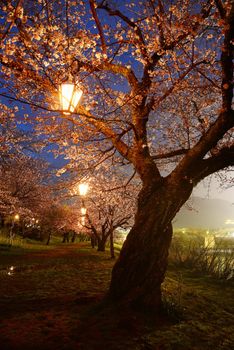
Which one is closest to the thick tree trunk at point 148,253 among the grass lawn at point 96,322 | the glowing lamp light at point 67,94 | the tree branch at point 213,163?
the grass lawn at point 96,322

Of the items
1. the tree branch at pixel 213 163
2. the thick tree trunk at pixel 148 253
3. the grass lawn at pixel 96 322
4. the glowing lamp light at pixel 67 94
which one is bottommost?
the grass lawn at pixel 96 322

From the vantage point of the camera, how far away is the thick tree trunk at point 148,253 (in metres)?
7.49

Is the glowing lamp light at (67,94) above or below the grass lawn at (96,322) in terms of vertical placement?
above

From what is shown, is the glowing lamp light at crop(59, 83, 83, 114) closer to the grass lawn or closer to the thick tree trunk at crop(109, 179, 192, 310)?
the thick tree trunk at crop(109, 179, 192, 310)

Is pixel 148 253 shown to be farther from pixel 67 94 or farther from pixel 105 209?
pixel 105 209

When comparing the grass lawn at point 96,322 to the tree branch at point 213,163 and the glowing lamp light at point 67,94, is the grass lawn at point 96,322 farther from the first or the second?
the glowing lamp light at point 67,94

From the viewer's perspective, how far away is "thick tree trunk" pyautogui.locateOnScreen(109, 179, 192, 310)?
24.6 feet

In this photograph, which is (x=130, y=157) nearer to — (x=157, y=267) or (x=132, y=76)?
(x=132, y=76)

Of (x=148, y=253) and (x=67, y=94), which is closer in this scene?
(x=67, y=94)

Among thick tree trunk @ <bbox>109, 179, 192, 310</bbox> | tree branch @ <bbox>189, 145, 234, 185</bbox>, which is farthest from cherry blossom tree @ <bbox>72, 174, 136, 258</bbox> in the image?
thick tree trunk @ <bbox>109, 179, 192, 310</bbox>

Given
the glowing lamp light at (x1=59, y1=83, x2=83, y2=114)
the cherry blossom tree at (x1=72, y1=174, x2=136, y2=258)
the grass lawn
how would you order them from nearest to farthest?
the grass lawn, the glowing lamp light at (x1=59, y1=83, x2=83, y2=114), the cherry blossom tree at (x1=72, y1=174, x2=136, y2=258)

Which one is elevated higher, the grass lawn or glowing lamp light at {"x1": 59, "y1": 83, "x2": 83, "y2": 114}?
glowing lamp light at {"x1": 59, "y1": 83, "x2": 83, "y2": 114}

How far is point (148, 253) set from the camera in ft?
25.0

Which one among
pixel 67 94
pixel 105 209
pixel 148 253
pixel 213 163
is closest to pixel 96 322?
pixel 148 253
